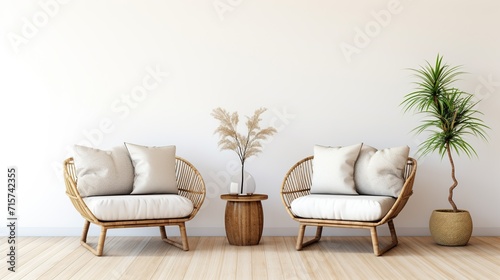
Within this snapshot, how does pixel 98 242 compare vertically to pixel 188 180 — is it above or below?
below

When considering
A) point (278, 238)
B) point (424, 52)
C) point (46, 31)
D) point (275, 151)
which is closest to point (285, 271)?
point (278, 238)

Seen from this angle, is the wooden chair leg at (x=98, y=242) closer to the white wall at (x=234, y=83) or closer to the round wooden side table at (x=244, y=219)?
the white wall at (x=234, y=83)

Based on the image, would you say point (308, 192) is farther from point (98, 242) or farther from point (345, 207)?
point (98, 242)

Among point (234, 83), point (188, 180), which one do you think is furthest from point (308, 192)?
point (234, 83)

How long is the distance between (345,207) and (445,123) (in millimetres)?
1283

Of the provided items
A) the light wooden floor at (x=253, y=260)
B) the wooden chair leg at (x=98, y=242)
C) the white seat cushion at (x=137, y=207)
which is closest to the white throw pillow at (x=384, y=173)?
the light wooden floor at (x=253, y=260)

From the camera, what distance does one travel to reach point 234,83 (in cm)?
569

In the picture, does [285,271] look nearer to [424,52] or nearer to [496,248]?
[496,248]

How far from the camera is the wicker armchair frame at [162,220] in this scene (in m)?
4.64

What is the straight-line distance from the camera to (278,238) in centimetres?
552

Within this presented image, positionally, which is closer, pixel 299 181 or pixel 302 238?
pixel 302 238

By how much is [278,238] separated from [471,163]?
6.45 ft

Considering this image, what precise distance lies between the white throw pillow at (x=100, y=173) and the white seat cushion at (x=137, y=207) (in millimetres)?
155

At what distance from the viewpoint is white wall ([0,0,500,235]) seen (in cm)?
565
